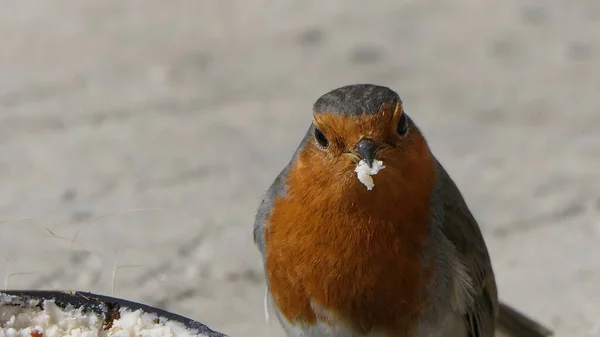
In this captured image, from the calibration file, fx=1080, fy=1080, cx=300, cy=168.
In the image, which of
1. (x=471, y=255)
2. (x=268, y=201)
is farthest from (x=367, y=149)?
(x=471, y=255)

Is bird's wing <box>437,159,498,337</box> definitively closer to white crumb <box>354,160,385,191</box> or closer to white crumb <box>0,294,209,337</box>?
white crumb <box>354,160,385,191</box>

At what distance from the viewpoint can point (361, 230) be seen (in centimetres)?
345

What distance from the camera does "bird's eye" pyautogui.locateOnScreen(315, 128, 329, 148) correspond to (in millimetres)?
3457

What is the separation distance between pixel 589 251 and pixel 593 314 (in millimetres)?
605

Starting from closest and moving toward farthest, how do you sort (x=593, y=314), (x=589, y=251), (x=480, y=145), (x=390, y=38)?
(x=593, y=314)
(x=589, y=251)
(x=480, y=145)
(x=390, y=38)

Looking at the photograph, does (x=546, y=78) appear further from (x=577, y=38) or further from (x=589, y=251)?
(x=589, y=251)

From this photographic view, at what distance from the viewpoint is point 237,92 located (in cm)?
723

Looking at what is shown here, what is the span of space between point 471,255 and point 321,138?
0.84 m

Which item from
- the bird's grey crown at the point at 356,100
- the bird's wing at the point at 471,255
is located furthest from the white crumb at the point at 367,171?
the bird's wing at the point at 471,255

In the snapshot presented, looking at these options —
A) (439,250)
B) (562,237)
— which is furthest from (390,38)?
(439,250)

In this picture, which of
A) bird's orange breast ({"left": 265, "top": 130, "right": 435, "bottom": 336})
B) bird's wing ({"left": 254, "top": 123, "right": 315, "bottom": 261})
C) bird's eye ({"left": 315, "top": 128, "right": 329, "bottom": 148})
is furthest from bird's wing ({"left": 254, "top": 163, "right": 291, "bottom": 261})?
bird's eye ({"left": 315, "top": 128, "right": 329, "bottom": 148})

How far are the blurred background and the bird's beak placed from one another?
170 centimetres

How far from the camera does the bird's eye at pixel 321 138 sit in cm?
346

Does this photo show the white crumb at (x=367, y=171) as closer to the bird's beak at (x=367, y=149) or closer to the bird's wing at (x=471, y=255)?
the bird's beak at (x=367, y=149)
